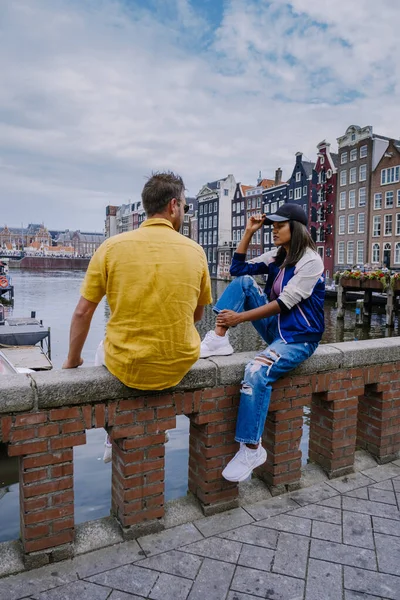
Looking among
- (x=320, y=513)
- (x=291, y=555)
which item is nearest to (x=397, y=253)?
(x=320, y=513)

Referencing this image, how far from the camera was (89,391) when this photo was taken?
2.33 m

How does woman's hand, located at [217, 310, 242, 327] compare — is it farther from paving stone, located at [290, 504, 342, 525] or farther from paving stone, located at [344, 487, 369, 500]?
paving stone, located at [344, 487, 369, 500]

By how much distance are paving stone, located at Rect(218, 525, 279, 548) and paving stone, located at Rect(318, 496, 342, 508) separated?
0.50 meters

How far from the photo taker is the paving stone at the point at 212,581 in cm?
207

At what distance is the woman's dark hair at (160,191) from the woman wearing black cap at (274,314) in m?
0.88

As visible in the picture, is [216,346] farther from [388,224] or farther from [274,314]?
[388,224]

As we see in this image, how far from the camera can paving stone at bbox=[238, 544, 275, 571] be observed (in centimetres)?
228

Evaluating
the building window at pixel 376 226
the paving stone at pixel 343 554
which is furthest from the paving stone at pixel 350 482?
the building window at pixel 376 226

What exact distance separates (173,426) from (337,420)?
1277mm

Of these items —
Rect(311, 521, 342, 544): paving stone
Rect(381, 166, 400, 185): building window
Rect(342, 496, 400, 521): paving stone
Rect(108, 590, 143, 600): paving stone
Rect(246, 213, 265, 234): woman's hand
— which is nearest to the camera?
Rect(108, 590, 143, 600): paving stone

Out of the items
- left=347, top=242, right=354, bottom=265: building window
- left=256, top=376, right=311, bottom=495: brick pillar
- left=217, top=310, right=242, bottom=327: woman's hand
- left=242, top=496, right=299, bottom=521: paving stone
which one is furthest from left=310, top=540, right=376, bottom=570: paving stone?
left=347, top=242, right=354, bottom=265: building window

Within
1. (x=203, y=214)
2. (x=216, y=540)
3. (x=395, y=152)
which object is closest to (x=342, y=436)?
(x=216, y=540)

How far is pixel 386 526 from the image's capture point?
2635 millimetres

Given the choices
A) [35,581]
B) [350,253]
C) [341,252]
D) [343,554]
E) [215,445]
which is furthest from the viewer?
[341,252]
